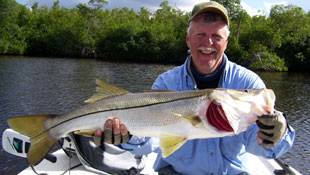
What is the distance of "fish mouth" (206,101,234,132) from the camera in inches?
100

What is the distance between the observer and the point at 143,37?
210 ft

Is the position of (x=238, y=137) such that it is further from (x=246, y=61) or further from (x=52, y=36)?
(x=52, y=36)

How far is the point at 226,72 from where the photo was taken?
346 centimetres

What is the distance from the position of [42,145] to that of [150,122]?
1358mm

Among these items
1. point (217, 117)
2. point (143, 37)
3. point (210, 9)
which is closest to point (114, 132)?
point (217, 117)

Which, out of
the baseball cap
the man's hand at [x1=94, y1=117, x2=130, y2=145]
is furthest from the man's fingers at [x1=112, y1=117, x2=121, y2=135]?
the baseball cap

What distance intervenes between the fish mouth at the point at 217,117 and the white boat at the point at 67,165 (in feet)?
7.21

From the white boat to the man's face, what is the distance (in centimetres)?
214

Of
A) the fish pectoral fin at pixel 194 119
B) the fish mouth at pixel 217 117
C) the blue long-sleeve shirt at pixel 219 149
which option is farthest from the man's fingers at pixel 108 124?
the fish mouth at pixel 217 117

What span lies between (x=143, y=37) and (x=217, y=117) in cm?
6289

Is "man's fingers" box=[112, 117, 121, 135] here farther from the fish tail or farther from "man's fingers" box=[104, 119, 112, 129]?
the fish tail

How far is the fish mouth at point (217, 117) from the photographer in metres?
2.55

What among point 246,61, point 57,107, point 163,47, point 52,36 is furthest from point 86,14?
point 57,107

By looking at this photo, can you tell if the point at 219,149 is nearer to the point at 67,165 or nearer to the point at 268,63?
the point at 67,165
